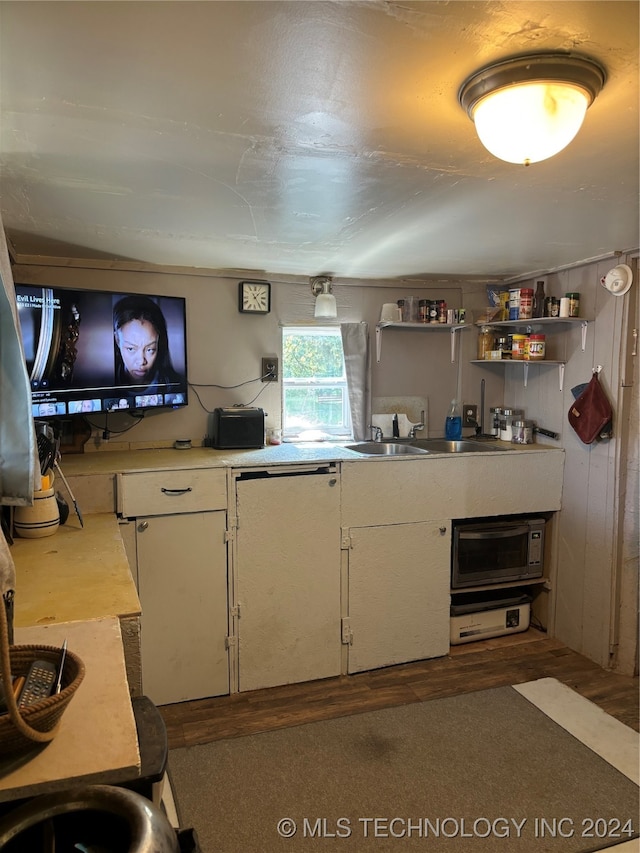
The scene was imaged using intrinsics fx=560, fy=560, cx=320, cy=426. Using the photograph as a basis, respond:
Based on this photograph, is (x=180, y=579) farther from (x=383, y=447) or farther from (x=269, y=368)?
(x=383, y=447)

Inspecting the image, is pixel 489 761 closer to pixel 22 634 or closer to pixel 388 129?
pixel 22 634

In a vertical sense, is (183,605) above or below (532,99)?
below

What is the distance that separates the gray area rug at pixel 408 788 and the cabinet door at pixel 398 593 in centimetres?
43

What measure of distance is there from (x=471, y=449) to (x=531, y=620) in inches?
44.7

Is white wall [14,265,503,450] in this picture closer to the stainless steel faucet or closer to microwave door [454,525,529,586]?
the stainless steel faucet

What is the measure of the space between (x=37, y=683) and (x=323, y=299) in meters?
2.68

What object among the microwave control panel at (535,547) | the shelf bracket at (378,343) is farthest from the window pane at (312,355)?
the microwave control panel at (535,547)

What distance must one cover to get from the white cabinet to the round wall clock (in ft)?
3.74

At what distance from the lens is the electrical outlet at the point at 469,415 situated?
3826mm

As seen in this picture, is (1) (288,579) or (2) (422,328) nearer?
(1) (288,579)

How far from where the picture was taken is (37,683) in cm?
98

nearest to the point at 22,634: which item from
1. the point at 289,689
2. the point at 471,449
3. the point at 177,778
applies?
the point at 177,778

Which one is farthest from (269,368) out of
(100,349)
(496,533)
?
(496,533)

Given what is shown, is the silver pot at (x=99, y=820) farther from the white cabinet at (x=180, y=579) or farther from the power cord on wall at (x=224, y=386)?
the power cord on wall at (x=224, y=386)
